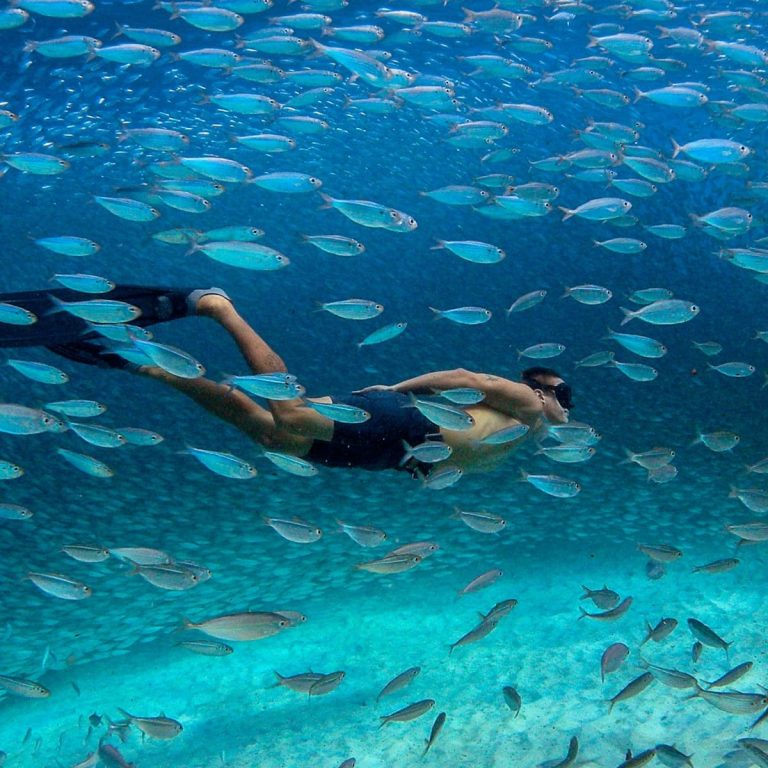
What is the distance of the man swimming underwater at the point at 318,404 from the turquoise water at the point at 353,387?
4914mm

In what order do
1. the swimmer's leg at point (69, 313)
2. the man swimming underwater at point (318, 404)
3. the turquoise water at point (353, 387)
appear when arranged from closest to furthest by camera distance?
the swimmer's leg at point (69, 313) → the man swimming underwater at point (318, 404) → the turquoise water at point (353, 387)

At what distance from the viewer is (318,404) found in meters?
3.63

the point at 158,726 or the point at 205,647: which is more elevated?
the point at 205,647

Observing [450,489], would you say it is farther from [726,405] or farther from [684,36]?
[684,36]

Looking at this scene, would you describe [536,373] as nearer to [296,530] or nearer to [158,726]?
[296,530]

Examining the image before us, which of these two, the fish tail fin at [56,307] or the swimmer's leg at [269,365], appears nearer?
the fish tail fin at [56,307]

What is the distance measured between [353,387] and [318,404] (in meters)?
6.75

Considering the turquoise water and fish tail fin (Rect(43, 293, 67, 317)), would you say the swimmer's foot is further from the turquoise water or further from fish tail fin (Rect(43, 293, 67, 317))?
the turquoise water

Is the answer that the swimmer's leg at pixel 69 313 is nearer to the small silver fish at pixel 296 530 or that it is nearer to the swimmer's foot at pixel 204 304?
the swimmer's foot at pixel 204 304

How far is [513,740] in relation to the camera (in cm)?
641

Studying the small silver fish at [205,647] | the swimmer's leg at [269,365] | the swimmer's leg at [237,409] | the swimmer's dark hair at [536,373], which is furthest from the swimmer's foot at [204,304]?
the small silver fish at [205,647]

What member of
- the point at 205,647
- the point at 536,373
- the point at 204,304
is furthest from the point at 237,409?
the point at 205,647

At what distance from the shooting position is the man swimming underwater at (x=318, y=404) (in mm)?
3701

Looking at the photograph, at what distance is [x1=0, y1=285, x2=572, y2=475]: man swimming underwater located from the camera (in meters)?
3.70
